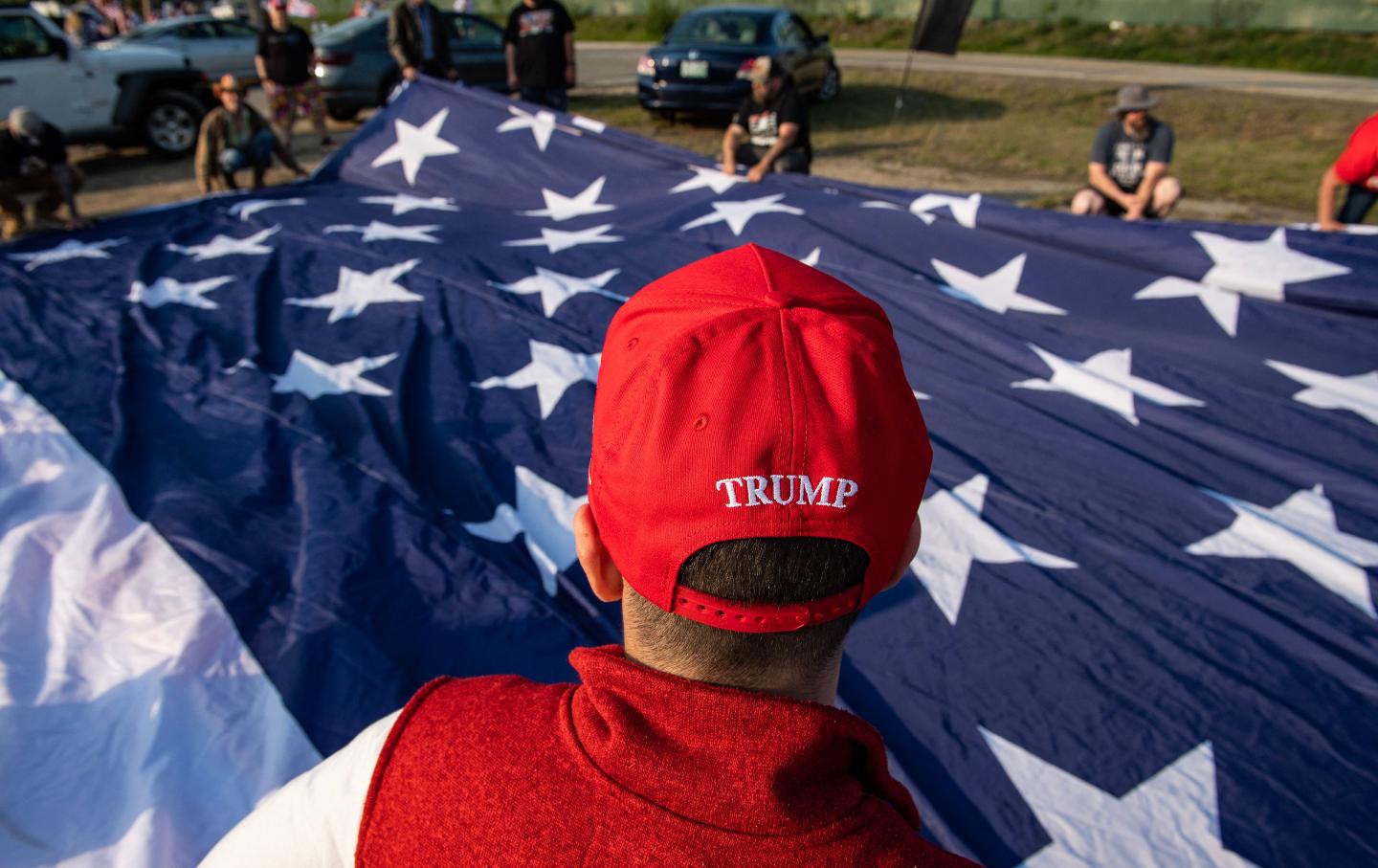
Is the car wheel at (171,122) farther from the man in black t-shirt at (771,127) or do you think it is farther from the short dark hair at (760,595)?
the short dark hair at (760,595)

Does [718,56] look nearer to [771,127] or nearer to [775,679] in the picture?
[771,127]

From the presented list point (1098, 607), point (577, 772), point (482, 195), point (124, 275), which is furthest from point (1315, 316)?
point (124, 275)

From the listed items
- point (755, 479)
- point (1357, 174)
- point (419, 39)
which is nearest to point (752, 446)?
point (755, 479)

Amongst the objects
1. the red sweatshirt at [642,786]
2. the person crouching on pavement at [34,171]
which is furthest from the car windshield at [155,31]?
the red sweatshirt at [642,786]

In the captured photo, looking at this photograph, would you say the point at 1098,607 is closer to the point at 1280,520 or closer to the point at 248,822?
the point at 1280,520

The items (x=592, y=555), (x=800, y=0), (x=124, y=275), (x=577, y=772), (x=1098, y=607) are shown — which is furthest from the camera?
(x=800, y=0)

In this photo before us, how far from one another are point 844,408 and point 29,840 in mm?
1707

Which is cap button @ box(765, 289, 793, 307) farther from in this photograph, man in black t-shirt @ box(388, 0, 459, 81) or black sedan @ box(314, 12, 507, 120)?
black sedan @ box(314, 12, 507, 120)

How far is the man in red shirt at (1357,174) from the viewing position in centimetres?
400

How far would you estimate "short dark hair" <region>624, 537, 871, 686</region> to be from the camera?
70 centimetres

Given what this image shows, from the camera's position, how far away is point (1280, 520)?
7.44 ft

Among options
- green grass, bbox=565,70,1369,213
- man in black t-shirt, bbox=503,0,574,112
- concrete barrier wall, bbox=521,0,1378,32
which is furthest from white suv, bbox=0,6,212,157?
concrete barrier wall, bbox=521,0,1378,32

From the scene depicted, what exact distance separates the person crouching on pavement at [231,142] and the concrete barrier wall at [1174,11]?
56.0 ft

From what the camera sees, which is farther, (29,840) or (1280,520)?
(1280,520)
